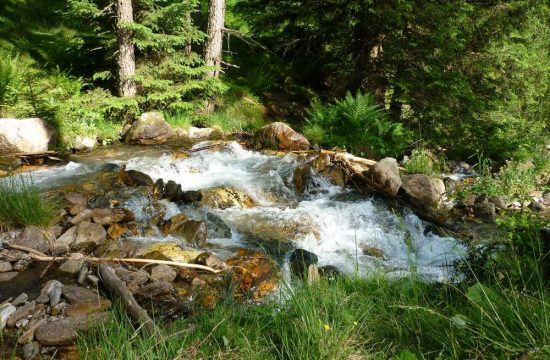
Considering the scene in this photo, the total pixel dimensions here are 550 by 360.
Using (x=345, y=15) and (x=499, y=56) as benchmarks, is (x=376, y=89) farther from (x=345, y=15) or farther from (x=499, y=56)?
(x=499, y=56)

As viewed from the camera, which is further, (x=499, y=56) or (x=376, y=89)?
(x=376, y=89)

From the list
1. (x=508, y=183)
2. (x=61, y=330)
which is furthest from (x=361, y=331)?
(x=508, y=183)

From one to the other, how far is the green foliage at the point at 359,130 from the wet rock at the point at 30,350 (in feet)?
23.0

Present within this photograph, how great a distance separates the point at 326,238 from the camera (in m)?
6.15

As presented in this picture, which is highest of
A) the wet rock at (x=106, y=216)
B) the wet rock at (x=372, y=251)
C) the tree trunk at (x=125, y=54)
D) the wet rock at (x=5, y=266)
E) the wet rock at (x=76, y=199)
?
the tree trunk at (x=125, y=54)

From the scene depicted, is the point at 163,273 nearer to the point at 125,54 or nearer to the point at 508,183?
the point at 508,183

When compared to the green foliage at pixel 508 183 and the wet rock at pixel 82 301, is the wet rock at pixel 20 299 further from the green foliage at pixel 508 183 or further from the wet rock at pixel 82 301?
the green foliage at pixel 508 183

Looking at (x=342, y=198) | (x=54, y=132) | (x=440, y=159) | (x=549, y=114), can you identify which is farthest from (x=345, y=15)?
(x=54, y=132)

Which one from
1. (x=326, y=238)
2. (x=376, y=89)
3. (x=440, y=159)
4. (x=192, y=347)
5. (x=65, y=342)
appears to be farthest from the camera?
(x=376, y=89)

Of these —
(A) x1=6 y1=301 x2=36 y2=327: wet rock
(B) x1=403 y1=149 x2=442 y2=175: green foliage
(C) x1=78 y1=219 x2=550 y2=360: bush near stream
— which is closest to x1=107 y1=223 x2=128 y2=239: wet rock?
(A) x1=6 y1=301 x2=36 y2=327: wet rock

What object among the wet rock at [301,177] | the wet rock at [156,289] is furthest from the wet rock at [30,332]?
the wet rock at [301,177]

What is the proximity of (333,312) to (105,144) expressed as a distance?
26.5ft

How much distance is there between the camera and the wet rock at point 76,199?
19.7 feet

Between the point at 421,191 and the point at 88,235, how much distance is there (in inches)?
208
